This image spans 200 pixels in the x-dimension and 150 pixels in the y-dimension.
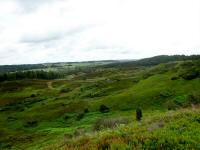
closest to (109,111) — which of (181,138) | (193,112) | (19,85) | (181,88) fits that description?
(181,88)

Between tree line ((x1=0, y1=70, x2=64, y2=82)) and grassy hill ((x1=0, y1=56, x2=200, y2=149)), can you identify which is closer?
grassy hill ((x1=0, y1=56, x2=200, y2=149))

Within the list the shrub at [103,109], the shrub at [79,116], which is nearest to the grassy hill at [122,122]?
the shrub at [79,116]

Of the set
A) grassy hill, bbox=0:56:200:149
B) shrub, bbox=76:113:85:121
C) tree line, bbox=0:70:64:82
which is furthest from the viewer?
tree line, bbox=0:70:64:82

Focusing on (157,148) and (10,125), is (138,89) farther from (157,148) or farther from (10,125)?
(157,148)

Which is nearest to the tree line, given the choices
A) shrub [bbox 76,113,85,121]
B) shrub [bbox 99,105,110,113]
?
shrub [bbox 76,113,85,121]

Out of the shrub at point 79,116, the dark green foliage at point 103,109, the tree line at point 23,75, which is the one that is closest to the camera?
the shrub at point 79,116

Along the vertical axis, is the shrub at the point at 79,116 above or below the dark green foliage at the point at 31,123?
above

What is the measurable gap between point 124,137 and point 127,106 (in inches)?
1568

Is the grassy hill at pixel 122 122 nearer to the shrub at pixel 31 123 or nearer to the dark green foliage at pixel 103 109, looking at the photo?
the shrub at pixel 31 123

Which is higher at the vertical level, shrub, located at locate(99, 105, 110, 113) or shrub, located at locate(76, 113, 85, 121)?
shrub, located at locate(99, 105, 110, 113)

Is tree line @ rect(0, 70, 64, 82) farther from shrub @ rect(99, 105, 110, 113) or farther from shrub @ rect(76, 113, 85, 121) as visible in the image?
shrub @ rect(99, 105, 110, 113)

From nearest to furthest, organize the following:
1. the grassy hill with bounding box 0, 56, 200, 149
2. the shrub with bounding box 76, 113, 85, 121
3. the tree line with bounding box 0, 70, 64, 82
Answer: the grassy hill with bounding box 0, 56, 200, 149, the shrub with bounding box 76, 113, 85, 121, the tree line with bounding box 0, 70, 64, 82

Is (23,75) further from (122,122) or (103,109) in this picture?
(122,122)

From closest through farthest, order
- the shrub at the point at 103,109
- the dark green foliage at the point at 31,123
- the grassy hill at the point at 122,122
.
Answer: the grassy hill at the point at 122,122 < the shrub at the point at 103,109 < the dark green foliage at the point at 31,123
